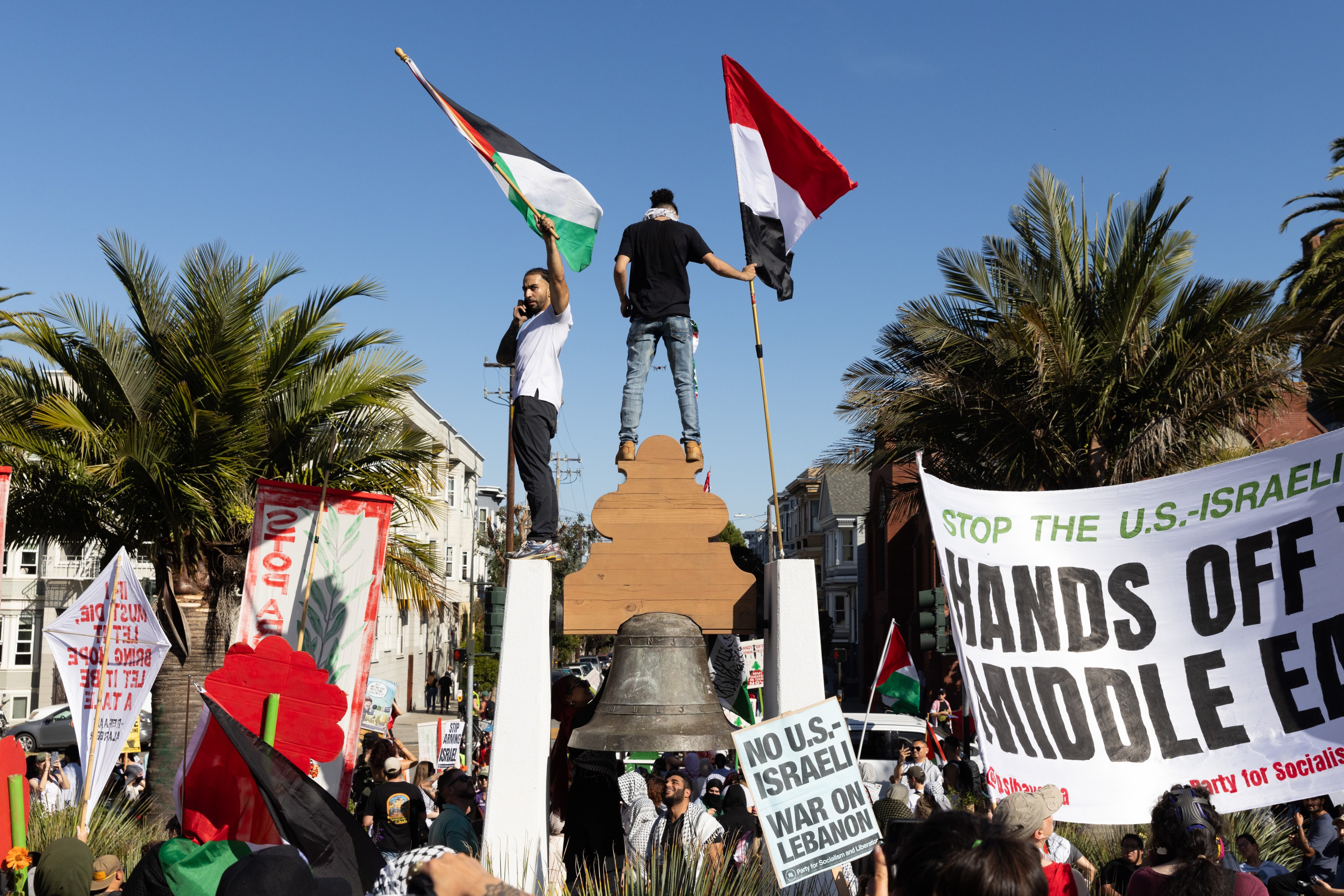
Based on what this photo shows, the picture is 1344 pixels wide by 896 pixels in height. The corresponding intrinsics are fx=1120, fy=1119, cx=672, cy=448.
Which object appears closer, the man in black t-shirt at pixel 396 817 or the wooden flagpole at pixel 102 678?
the wooden flagpole at pixel 102 678

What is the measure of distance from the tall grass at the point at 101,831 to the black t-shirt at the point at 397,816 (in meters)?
1.54

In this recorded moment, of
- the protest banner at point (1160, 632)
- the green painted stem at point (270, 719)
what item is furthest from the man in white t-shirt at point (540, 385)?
the protest banner at point (1160, 632)

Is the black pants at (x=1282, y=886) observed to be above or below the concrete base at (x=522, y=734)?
below

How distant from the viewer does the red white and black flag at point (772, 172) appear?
7383 millimetres

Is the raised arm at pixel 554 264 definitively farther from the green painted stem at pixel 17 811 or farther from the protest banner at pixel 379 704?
the protest banner at pixel 379 704

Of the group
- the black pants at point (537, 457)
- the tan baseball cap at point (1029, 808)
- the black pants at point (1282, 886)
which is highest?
the black pants at point (537, 457)

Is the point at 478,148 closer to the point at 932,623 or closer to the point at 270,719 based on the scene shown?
the point at 270,719

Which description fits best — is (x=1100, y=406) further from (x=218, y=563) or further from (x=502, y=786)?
(x=218, y=563)

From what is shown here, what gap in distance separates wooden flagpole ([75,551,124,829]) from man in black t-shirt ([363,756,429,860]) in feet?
6.58

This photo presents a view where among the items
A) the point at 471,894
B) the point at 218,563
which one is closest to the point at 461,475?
the point at 218,563

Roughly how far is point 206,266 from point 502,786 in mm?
8649

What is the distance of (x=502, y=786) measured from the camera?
6.30 metres

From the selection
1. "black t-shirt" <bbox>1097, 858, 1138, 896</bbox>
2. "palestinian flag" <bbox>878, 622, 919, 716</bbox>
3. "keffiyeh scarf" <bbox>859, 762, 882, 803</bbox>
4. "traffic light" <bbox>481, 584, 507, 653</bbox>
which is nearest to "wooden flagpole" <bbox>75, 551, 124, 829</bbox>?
"traffic light" <bbox>481, 584, 507, 653</bbox>

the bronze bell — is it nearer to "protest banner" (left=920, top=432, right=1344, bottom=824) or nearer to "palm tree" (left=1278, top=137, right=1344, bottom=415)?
"protest banner" (left=920, top=432, right=1344, bottom=824)
